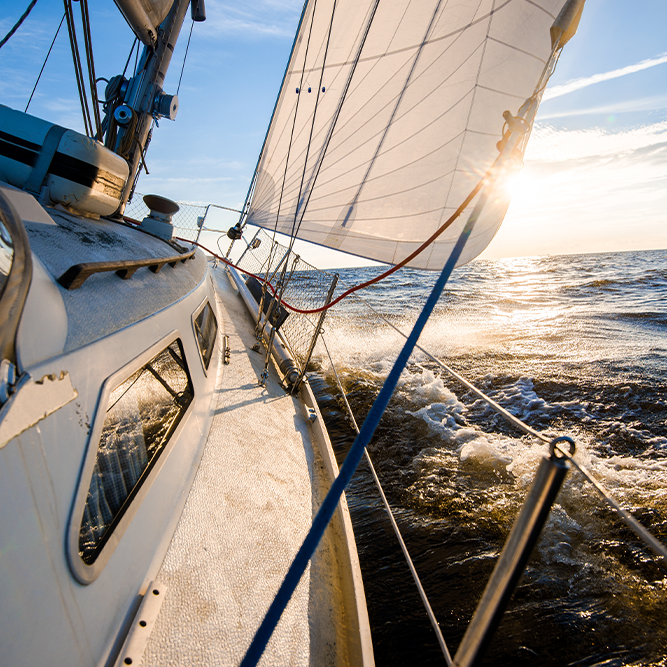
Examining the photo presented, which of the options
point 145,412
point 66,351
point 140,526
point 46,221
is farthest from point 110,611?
point 46,221

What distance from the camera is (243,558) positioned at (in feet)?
5.60

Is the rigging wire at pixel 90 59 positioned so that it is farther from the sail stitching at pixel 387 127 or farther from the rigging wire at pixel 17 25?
the sail stitching at pixel 387 127

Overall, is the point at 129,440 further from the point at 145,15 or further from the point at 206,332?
the point at 145,15

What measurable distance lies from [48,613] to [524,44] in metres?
4.68

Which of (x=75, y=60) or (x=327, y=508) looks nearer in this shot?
(x=327, y=508)

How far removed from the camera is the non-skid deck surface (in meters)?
1.36

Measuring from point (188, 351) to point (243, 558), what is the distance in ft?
3.96

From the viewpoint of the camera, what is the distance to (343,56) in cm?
405

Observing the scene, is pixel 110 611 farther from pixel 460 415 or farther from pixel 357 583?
pixel 460 415

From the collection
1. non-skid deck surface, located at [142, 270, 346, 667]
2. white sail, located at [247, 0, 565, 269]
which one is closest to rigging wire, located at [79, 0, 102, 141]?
white sail, located at [247, 0, 565, 269]

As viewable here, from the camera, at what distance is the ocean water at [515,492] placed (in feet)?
7.81

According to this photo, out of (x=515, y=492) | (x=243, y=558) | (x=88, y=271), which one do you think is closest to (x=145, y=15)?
(x=88, y=271)

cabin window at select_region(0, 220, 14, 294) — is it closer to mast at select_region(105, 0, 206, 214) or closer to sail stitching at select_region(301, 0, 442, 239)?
sail stitching at select_region(301, 0, 442, 239)

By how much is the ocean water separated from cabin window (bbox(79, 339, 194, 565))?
194 centimetres
